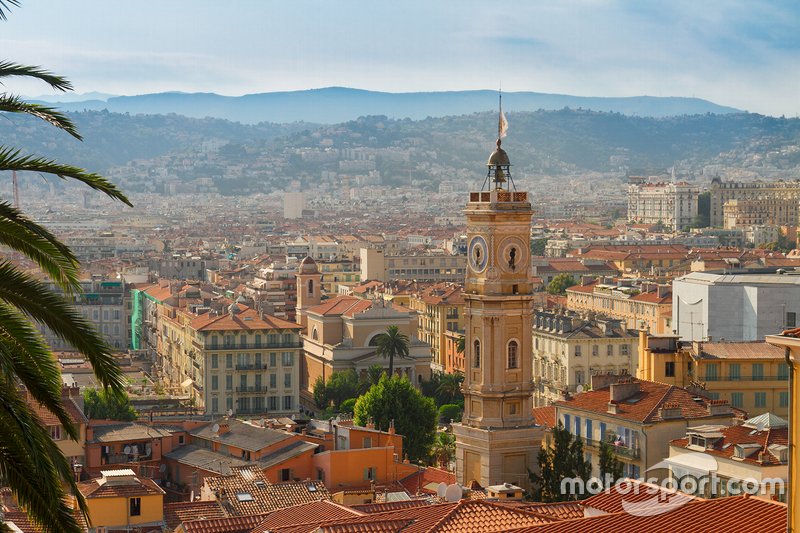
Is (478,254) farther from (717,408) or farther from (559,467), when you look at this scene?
(717,408)

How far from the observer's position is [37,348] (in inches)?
362

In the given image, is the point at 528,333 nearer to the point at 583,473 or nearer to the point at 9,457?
the point at 583,473

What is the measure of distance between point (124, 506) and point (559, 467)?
8599mm

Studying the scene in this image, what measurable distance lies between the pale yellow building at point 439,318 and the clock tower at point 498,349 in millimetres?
38445

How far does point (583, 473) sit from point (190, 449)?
9.41 m

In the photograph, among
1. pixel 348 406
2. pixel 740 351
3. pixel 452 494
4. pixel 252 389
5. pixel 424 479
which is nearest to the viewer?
pixel 452 494

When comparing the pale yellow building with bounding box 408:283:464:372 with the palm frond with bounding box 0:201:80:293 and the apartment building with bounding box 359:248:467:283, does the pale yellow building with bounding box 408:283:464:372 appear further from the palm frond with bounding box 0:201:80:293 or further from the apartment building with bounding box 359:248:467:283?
the palm frond with bounding box 0:201:80:293

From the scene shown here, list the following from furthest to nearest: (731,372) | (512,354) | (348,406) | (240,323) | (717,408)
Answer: (240,323), (348,406), (731,372), (512,354), (717,408)

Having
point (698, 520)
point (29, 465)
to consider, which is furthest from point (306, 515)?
point (29, 465)

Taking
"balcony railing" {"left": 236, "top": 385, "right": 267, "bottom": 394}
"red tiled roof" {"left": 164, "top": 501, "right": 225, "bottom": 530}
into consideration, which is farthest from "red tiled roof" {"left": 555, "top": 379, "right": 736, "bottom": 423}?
"balcony railing" {"left": 236, "top": 385, "right": 267, "bottom": 394}

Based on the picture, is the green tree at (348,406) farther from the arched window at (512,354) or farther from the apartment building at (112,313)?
the apartment building at (112,313)

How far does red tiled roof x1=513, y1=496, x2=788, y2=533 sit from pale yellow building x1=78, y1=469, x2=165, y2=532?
11.6 m

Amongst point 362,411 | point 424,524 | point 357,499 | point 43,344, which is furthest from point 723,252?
point 43,344

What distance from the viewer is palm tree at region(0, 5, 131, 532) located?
850 cm
